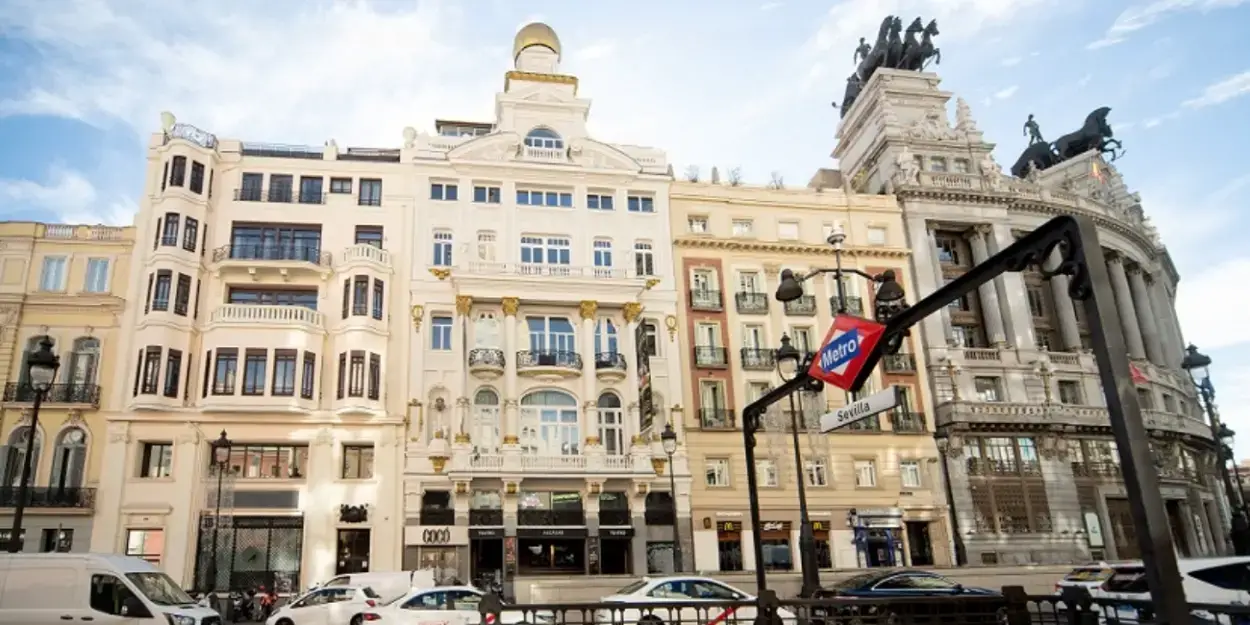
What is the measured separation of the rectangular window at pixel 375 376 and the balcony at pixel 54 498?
10653mm

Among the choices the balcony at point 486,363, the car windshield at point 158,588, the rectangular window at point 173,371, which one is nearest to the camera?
the car windshield at point 158,588

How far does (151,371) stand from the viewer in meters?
32.1

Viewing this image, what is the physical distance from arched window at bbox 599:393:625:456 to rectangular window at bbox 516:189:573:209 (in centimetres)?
966

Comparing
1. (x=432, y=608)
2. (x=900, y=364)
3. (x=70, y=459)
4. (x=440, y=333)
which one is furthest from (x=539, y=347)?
(x=70, y=459)

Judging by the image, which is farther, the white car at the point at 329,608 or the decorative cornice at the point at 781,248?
the decorative cornice at the point at 781,248

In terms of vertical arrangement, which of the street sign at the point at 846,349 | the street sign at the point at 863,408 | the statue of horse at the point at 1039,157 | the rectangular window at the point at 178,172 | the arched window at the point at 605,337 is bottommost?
the street sign at the point at 863,408

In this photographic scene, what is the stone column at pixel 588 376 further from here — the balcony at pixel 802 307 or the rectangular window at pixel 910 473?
the rectangular window at pixel 910 473

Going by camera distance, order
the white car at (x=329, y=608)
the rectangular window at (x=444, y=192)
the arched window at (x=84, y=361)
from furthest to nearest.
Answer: the rectangular window at (x=444, y=192), the arched window at (x=84, y=361), the white car at (x=329, y=608)

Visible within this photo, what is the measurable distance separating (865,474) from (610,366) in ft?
42.8

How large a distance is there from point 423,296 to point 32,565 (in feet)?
72.6

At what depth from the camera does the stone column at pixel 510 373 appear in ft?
113

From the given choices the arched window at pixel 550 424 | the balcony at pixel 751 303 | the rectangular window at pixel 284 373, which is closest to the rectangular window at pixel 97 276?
the rectangular window at pixel 284 373

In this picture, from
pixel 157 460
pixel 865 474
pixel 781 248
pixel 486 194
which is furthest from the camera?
pixel 781 248

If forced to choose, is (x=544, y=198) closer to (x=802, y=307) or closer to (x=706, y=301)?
(x=706, y=301)
